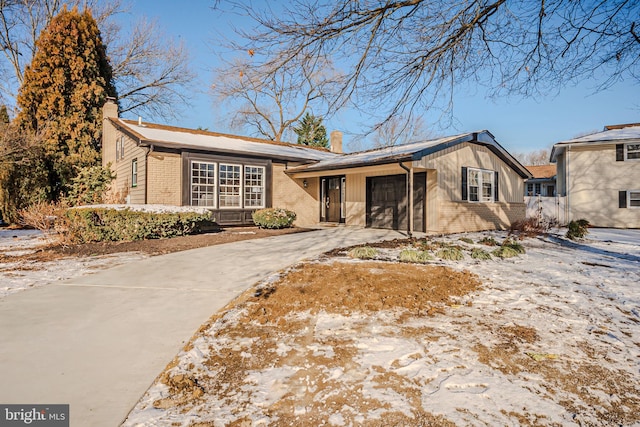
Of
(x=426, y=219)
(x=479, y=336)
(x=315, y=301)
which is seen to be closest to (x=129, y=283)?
(x=315, y=301)

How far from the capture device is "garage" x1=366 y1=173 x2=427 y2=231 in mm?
12312

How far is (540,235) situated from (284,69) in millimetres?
10253

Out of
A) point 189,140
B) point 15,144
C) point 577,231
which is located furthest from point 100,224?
point 577,231

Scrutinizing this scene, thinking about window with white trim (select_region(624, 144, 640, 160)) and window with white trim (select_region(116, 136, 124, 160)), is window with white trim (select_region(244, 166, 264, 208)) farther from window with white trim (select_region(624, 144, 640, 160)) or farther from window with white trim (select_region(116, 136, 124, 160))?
window with white trim (select_region(624, 144, 640, 160))

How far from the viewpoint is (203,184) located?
12.5 meters

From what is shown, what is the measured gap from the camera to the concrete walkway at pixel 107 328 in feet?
7.64

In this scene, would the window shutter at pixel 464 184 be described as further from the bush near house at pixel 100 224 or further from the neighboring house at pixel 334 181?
the bush near house at pixel 100 224

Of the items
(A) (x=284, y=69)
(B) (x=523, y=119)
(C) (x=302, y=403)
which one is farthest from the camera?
(B) (x=523, y=119)

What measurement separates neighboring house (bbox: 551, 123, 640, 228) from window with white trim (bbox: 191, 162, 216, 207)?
1725 cm

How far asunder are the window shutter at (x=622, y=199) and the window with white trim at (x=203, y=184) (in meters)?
18.8

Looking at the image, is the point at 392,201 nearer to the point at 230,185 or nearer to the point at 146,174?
the point at 230,185

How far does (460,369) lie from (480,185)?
1223cm

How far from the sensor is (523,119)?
6.89 m

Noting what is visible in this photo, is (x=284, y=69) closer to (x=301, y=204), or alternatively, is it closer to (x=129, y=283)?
(x=129, y=283)
